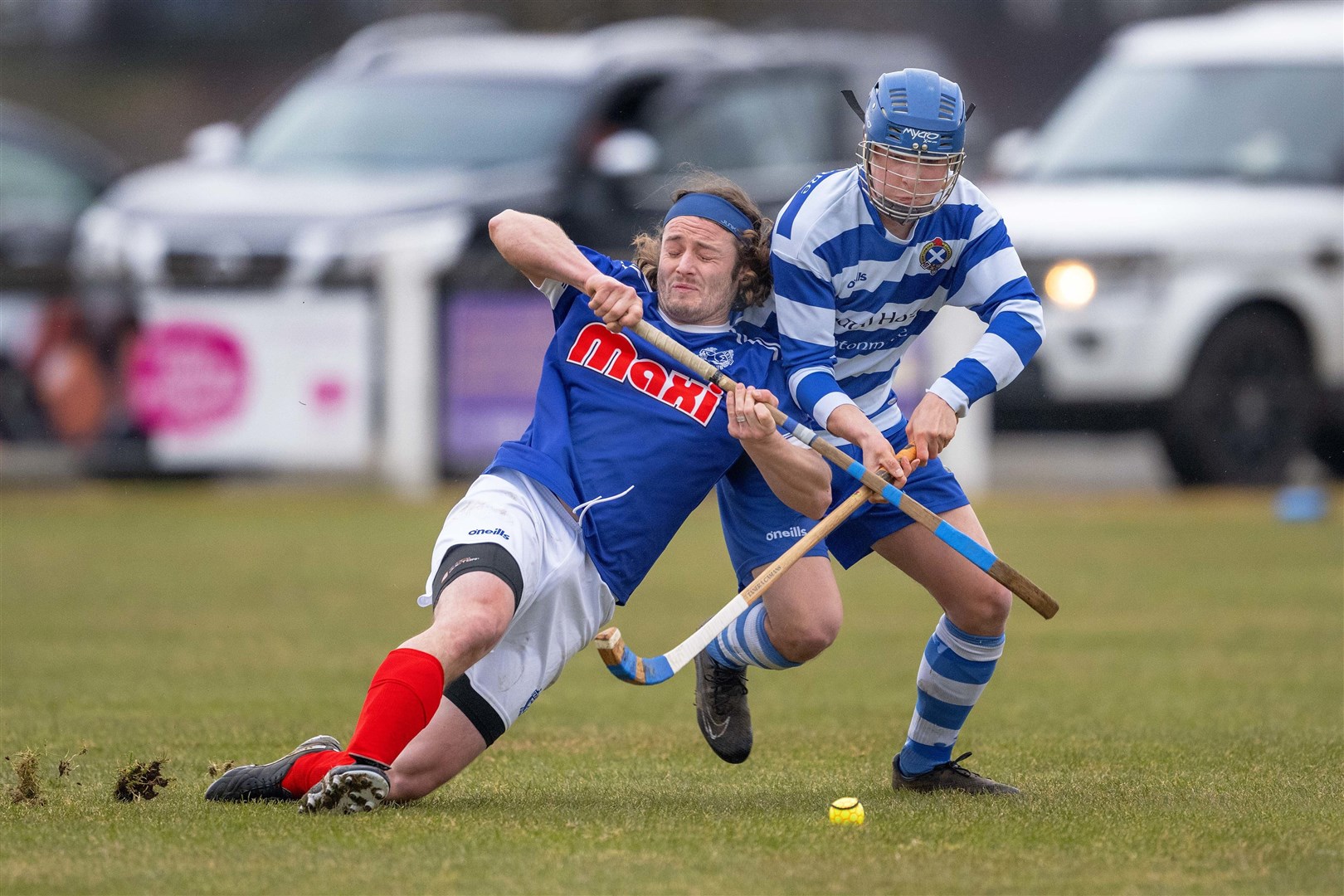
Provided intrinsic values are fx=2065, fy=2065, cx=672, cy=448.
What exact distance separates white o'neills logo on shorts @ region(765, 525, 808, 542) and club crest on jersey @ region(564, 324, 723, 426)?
45 cm

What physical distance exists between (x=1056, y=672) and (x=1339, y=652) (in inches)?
49.4

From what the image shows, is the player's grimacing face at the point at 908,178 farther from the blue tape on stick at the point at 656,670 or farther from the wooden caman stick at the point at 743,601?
the blue tape on stick at the point at 656,670

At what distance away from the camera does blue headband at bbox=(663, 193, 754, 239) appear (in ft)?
17.4

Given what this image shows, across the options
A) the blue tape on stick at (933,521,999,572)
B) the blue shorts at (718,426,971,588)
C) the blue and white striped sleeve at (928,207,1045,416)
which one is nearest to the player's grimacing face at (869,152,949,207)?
the blue and white striped sleeve at (928,207,1045,416)

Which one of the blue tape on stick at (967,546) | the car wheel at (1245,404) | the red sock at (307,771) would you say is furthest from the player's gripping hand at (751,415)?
the car wheel at (1245,404)

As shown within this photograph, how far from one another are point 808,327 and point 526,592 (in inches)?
38.8

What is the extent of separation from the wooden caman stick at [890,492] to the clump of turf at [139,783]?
1.67 metres

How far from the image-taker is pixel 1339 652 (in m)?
8.41

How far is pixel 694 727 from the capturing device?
697 cm

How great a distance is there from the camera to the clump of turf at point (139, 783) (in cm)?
523

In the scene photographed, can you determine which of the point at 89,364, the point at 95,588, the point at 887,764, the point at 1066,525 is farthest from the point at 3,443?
the point at 887,764

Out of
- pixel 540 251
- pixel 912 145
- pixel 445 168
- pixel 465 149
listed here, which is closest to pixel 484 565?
pixel 540 251

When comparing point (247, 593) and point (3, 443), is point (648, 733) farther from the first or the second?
point (3, 443)

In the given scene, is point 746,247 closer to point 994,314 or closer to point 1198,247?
point 994,314
